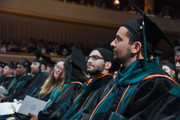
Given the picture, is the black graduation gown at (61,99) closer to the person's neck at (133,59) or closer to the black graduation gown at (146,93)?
the person's neck at (133,59)

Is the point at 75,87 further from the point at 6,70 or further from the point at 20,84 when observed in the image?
the point at 6,70

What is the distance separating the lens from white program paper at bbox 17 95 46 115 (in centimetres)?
348

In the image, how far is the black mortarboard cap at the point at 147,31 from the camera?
1.71 meters

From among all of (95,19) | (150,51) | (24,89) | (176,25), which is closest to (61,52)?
(95,19)

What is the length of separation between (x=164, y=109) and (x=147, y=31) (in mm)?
761

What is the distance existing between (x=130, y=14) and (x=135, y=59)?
42.0ft

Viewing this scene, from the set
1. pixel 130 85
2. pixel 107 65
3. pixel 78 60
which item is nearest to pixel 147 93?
pixel 130 85

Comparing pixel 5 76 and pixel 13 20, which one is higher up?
pixel 13 20

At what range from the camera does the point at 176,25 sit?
591 inches

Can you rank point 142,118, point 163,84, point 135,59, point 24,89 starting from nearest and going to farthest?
point 142,118
point 163,84
point 135,59
point 24,89

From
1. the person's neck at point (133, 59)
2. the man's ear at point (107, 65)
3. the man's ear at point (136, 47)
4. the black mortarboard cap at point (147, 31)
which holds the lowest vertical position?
the man's ear at point (107, 65)

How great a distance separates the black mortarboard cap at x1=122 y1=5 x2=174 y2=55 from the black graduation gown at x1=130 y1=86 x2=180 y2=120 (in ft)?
1.80

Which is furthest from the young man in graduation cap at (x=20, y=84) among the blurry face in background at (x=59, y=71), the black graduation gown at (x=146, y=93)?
the black graduation gown at (x=146, y=93)

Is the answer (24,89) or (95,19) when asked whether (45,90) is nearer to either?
(24,89)
